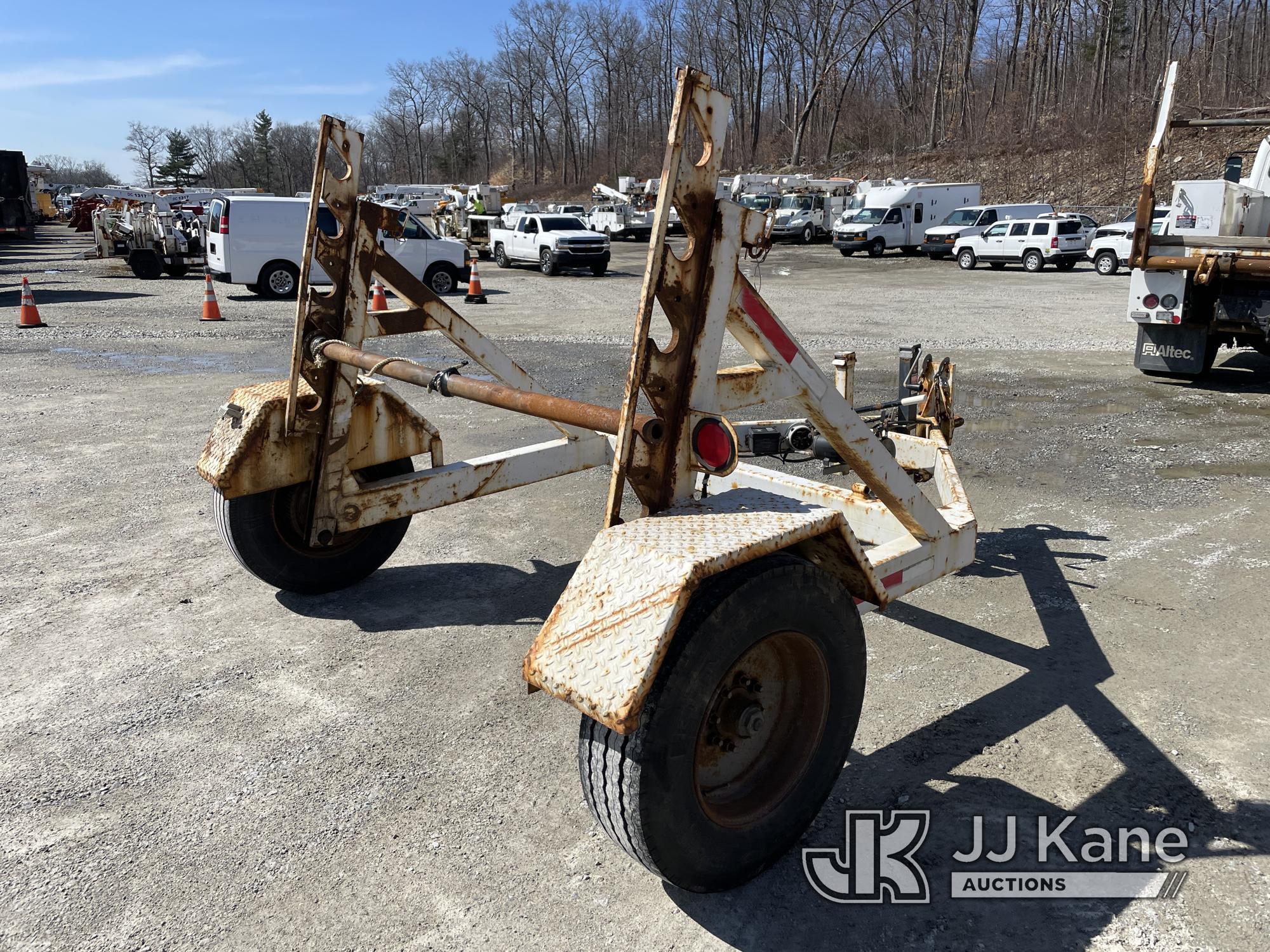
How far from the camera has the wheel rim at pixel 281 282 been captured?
65.8ft

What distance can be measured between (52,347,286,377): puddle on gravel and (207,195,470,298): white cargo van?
7.04 m

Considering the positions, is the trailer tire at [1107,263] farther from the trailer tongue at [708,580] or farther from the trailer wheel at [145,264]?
the trailer tongue at [708,580]

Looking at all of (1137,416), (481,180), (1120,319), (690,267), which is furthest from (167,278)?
(481,180)

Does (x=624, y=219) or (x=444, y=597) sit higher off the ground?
(x=624, y=219)

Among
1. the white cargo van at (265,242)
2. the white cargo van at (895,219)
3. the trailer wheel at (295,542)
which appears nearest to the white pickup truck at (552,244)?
the white cargo van at (265,242)

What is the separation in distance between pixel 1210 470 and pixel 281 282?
17728 millimetres

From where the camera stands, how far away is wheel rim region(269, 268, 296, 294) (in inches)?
790

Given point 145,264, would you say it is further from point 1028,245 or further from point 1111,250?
point 1111,250

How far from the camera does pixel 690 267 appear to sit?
2.82 m

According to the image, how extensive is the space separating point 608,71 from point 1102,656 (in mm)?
93413

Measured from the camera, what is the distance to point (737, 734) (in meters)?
2.74

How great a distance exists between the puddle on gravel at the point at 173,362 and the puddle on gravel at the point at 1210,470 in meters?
8.73

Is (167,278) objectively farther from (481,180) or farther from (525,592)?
(481,180)

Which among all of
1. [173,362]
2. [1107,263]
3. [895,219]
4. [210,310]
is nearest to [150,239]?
[210,310]
